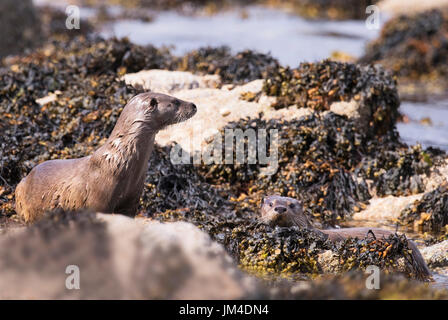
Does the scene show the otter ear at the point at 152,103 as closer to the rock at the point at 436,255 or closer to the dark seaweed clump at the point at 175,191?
the dark seaweed clump at the point at 175,191

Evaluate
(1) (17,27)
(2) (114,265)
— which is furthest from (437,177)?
(1) (17,27)

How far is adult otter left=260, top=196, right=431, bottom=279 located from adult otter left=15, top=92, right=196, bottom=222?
1.19 meters

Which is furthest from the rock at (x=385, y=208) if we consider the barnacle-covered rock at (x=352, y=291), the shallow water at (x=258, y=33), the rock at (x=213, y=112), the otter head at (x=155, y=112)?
the shallow water at (x=258, y=33)

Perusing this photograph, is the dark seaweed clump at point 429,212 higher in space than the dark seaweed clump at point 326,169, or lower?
→ lower

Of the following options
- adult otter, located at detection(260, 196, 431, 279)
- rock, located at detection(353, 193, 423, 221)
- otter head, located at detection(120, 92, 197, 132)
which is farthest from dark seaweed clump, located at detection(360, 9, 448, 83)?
otter head, located at detection(120, 92, 197, 132)

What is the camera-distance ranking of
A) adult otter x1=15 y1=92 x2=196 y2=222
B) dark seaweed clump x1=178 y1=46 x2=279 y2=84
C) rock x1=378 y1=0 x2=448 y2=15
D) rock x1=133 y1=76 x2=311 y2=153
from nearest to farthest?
1. adult otter x1=15 y1=92 x2=196 y2=222
2. rock x1=133 y1=76 x2=311 y2=153
3. dark seaweed clump x1=178 y1=46 x2=279 y2=84
4. rock x1=378 y1=0 x2=448 y2=15

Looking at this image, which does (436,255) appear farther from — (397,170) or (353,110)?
(353,110)

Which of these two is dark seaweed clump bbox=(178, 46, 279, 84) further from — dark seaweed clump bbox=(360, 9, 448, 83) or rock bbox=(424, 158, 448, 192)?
dark seaweed clump bbox=(360, 9, 448, 83)

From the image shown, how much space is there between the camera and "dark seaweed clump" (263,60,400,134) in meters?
8.45

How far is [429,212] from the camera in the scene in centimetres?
730

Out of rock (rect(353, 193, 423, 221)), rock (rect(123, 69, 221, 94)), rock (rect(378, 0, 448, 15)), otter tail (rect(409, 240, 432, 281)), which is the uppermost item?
rock (rect(378, 0, 448, 15))

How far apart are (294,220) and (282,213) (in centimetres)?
18

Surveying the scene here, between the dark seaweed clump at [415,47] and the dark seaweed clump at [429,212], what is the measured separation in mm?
8817

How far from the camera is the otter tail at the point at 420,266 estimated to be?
18.5 feet
